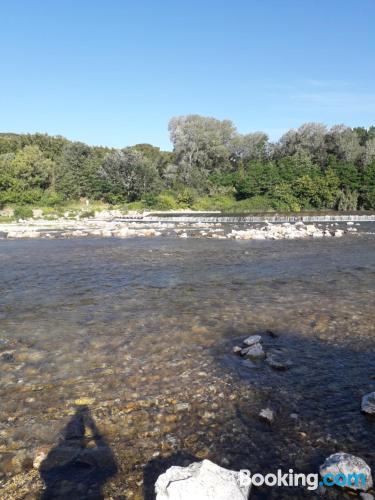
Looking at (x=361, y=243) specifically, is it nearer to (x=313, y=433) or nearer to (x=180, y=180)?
(x=313, y=433)

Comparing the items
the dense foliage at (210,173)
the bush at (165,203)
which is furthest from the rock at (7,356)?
the dense foliage at (210,173)

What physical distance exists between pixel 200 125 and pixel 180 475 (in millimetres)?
69373

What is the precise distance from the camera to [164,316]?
7.06 meters

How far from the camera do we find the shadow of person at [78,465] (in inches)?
112

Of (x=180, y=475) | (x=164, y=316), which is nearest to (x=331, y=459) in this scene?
(x=180, y=475)

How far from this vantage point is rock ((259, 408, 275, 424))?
367cm

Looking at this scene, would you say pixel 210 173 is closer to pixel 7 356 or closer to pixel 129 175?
pixel 129 175

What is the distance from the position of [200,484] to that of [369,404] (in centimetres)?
237

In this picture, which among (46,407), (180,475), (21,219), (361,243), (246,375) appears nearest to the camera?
(180,475)

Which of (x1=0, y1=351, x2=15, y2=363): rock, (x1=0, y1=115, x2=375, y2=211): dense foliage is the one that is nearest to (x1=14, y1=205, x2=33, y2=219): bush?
(x1=0, y1=115, x2=375, y2=211): dense foliage

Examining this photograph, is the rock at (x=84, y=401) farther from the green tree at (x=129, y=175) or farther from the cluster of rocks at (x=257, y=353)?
the green tree at (x=129, y=175)

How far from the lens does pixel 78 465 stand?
311 centimetres
